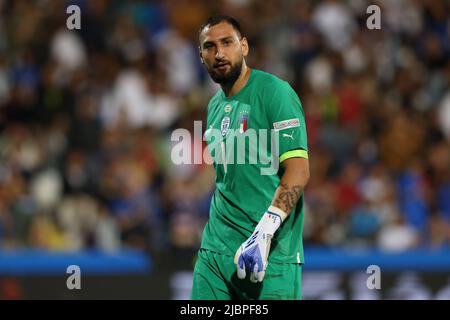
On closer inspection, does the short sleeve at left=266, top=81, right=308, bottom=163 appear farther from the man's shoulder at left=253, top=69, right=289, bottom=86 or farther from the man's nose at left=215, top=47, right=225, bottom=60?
the man's nose at left=215, top=47, right=225, bottom=60

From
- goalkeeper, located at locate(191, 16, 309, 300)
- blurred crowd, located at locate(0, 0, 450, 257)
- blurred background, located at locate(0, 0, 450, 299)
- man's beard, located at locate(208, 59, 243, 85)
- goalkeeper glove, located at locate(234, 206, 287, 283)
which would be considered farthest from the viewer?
blurred crowd, located at locate(0, 0, 450, 257)

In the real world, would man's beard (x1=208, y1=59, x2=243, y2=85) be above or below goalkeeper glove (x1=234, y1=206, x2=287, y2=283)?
above

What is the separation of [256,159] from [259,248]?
60 centimetres

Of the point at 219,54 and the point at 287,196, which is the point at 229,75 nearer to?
the point at 219,54

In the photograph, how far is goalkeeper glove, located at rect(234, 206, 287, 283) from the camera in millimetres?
5012

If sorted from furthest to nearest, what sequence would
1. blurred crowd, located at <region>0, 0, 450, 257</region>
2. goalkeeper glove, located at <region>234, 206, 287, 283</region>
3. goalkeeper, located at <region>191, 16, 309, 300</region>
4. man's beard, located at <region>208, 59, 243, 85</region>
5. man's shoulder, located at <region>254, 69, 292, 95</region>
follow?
1. blurred crowd, located at <region>0, 0, 450, 257</region>
2. man's beard, located at <region>208, 59, 243, 85</region>
3. man's shoulder, located at <region>254, 69, 292, 95</region>
4. goalkeeper, located at <region>191, 16, 309, 300</region>
5. goalkeeper glove, located at <region>234, 206, 287, 283</region>

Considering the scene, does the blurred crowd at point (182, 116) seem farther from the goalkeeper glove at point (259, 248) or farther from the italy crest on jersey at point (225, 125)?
the goalkeeper glove at point (259, 248)

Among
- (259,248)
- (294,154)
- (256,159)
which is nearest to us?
(259,248)

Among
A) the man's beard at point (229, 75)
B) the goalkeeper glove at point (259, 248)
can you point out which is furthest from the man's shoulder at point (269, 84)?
the goalkeeper glove at point (259, 248)

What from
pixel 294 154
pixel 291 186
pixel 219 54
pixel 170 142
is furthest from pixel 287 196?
pixel 170 142

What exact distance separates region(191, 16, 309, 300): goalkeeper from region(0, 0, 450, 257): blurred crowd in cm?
492

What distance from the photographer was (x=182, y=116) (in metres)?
12.3

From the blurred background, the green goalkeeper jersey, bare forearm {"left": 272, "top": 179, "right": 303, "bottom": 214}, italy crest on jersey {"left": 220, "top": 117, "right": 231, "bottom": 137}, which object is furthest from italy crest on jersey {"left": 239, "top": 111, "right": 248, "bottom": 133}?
the blurred background
